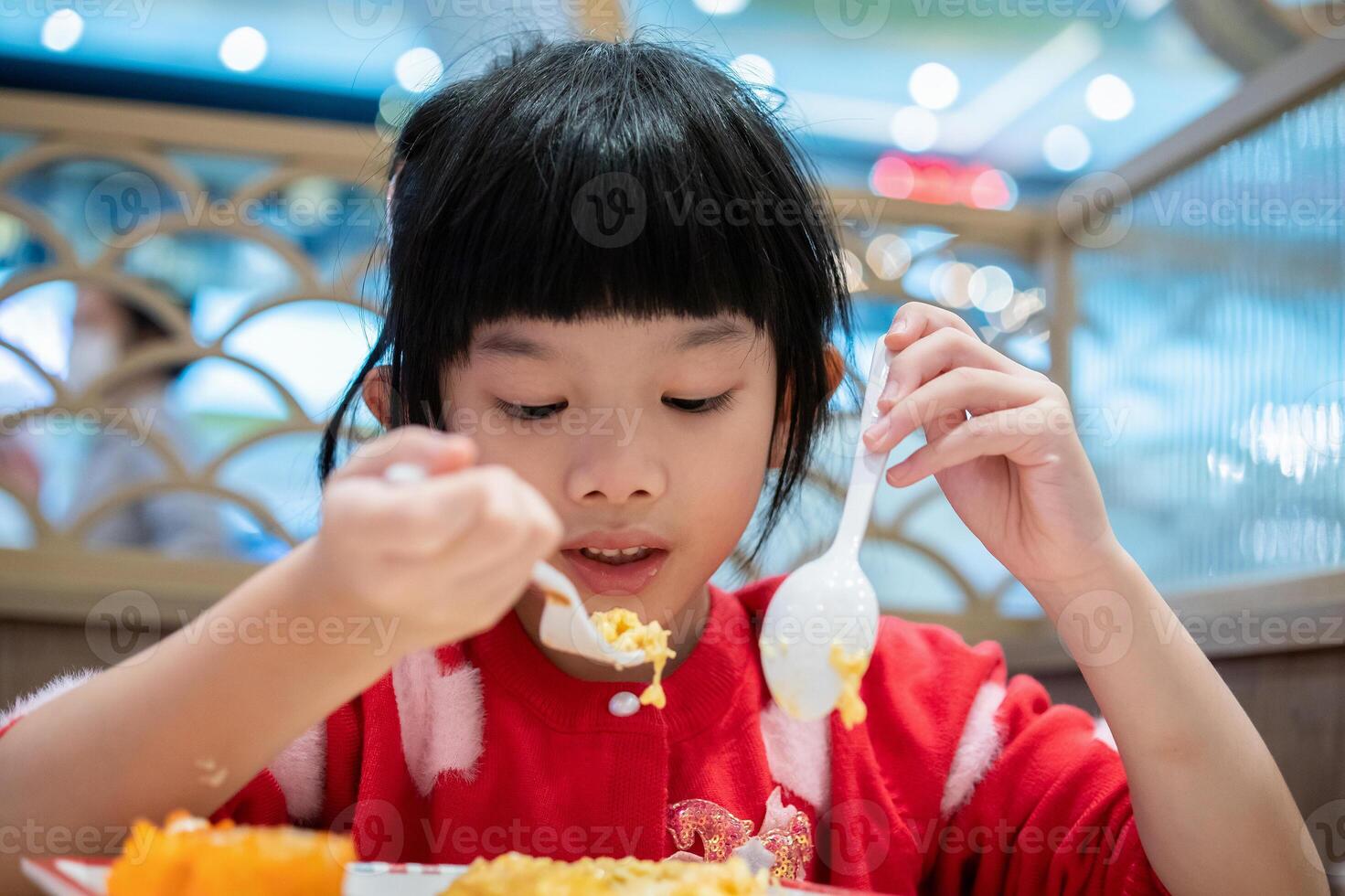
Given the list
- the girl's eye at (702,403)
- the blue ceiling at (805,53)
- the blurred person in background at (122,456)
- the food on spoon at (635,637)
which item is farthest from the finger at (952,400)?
the blurred person in background at (122,456)

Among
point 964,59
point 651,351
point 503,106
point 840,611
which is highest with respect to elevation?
point 964,59

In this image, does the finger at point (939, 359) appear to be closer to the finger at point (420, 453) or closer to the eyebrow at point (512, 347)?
the eyebrow at point (512, 347)

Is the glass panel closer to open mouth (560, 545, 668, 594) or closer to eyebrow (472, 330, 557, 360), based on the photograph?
open mouth (560, 545, 668, 594)

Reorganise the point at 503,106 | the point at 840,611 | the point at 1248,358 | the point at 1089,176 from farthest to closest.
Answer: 1. the point at 1089,176
2. the point at 1248,358
3. the point at 503,106
4. the point at 840,611

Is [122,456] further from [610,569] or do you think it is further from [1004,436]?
[1004,436]

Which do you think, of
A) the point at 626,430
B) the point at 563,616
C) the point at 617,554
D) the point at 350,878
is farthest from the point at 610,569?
the point at 350,878

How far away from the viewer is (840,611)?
0.82 meters

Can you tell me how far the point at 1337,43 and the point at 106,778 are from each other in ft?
4.65

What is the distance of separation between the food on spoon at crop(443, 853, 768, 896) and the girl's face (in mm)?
279

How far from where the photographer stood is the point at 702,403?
0.95m

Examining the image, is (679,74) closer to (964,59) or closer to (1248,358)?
(1248,358)

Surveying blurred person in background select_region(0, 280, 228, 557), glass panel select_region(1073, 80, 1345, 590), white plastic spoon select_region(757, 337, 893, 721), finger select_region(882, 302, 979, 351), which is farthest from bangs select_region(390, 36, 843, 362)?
blurred person in background select_region(0, 280, 228, 557)

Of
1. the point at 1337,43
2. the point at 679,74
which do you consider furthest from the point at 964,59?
the point at 679,74

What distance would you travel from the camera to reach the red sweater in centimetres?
99
